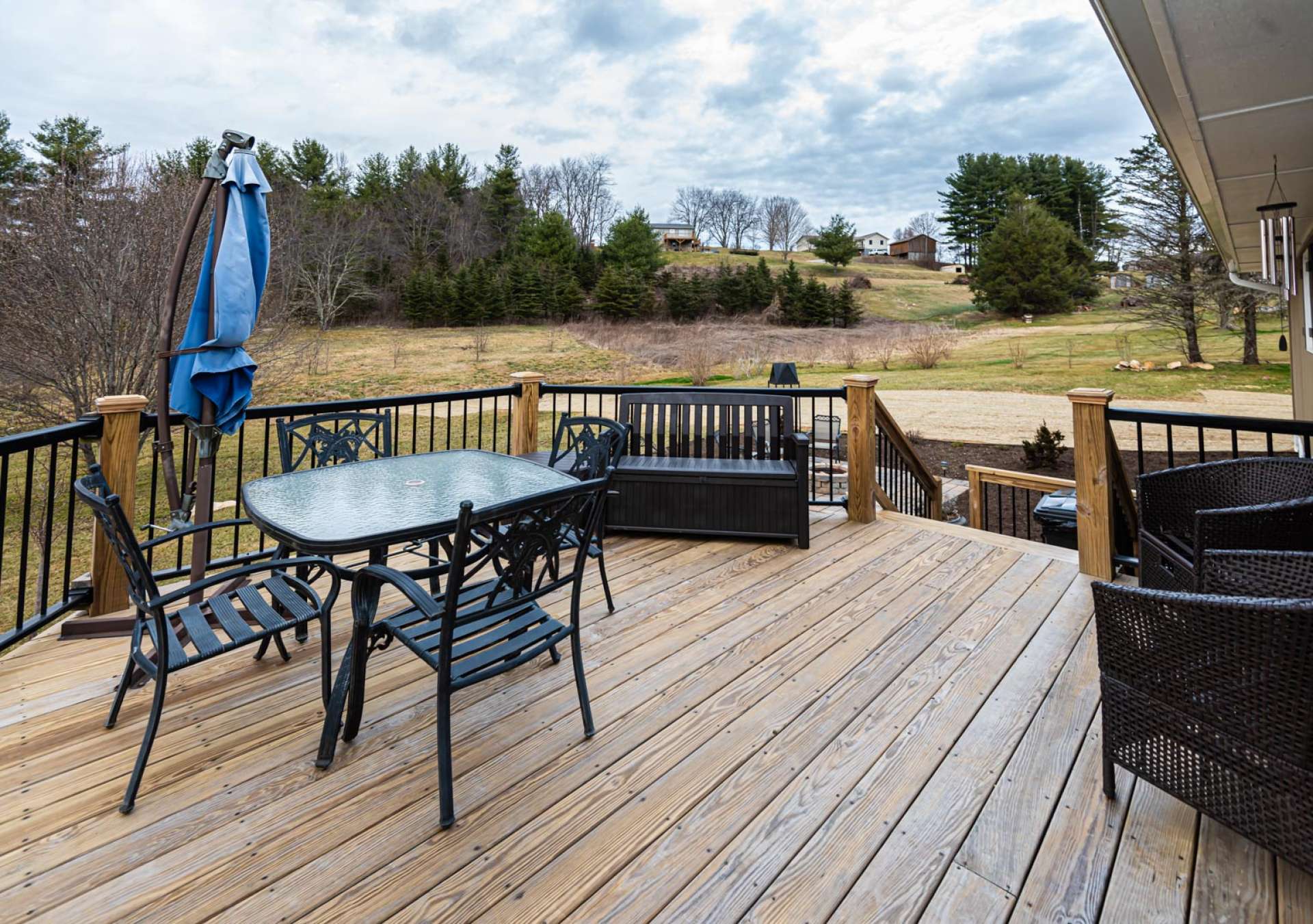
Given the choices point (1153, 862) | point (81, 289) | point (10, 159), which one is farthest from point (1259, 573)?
point (10, 159)

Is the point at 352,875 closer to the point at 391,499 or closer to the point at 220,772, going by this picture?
the point at 220,772

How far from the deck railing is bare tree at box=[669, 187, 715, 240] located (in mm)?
44778

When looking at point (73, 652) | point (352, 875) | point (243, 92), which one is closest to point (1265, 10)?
point (352, 875)

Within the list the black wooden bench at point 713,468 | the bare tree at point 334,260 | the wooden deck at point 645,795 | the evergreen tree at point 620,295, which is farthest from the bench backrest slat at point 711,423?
the evergreen tree at point 620,295

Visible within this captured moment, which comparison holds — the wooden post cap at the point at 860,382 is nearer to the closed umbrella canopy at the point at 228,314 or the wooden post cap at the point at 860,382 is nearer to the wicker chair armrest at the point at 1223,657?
the wicker chair armrest at the point at 1223,657

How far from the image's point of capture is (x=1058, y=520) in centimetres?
580

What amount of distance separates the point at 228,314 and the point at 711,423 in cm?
269

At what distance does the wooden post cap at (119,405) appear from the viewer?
2.65m

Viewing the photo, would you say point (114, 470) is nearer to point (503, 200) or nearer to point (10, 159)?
point (10, 159)

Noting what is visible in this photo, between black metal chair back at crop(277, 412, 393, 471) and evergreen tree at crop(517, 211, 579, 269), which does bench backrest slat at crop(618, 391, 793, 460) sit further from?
evergreen tree at crop(517, 211, 579, 269)

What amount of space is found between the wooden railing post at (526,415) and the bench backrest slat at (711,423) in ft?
2.19

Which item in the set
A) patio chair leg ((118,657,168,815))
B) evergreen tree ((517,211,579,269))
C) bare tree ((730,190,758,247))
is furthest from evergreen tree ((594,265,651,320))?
bare tree ((730,190,758,247))

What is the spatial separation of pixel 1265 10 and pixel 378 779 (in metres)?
3.16

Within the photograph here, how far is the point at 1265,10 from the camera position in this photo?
1.66 m
